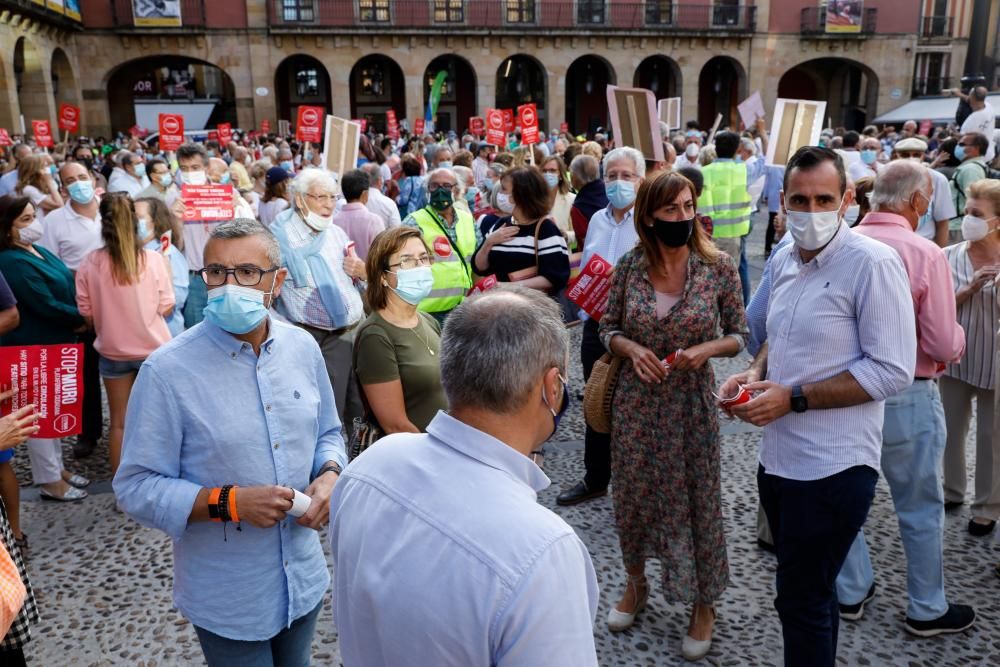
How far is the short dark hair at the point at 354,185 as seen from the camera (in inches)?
241

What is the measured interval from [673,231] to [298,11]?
3154 centimetres

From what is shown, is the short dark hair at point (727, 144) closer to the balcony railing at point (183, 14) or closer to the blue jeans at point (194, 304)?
the blue jeans at point (194, 304)

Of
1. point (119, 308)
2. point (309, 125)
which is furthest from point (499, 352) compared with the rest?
point (309, 125)

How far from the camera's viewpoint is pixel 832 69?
3803 cm

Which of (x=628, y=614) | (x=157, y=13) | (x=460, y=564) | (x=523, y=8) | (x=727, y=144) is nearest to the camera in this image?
(x=460, y=564)

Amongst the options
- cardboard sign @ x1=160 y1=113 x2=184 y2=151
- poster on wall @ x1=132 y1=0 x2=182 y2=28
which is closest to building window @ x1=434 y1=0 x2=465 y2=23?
poster on wall @ x1=132 y1=0 x2=182 y2=28

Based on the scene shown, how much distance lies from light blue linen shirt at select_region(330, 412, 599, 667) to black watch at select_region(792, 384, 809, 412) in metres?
1.28

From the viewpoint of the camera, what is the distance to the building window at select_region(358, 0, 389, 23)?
31.0 m

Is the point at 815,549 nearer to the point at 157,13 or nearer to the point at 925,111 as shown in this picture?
the point at 925,111

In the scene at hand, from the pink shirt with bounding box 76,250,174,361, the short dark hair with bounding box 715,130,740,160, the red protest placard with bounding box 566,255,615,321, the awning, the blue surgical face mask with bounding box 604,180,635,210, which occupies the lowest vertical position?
the pink shirt with bounding box 76,250,174,361

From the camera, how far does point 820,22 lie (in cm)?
3372

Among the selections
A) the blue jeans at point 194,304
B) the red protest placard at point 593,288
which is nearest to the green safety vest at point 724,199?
the red protest placard at point 593,288

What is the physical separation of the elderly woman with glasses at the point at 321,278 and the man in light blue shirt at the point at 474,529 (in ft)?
10.8

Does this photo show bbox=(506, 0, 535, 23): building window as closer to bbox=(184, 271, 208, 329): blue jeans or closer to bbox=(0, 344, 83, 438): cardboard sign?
bbox=(184, 271, 208, 329): blue jeans
